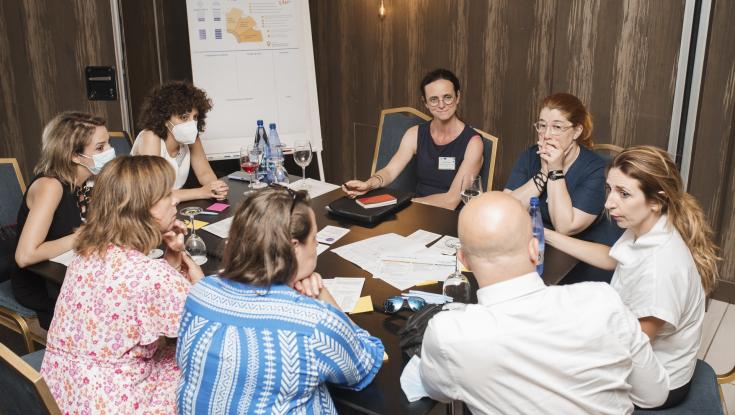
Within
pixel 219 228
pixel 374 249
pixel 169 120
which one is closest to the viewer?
pixel 374 249

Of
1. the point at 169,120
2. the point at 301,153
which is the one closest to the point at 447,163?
the point at 301,153

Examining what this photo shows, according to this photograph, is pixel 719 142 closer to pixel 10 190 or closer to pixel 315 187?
pixel 315 187

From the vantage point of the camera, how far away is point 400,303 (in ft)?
6.29

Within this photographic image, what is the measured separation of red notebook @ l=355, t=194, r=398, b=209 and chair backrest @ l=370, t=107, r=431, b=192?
0.76 meters

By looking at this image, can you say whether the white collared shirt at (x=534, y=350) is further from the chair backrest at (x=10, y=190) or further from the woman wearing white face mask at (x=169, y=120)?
the chair backrest at (x=10, y=190)

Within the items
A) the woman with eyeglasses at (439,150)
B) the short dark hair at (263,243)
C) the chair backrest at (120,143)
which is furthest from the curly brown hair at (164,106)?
the short dark hair at (263,243)

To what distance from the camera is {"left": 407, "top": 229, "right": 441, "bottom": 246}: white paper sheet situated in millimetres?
2525

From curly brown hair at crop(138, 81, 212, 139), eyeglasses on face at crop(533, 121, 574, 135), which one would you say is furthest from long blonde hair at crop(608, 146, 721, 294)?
curly brown hair at crop(138, 81, 212, 139)

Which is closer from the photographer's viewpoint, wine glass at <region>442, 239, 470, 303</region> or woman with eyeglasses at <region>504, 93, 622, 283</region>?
wine glass at <region>442, 239, 470, 303</region>

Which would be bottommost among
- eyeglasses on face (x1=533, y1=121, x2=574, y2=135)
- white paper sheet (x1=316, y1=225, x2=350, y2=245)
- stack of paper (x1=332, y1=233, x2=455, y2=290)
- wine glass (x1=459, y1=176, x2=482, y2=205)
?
stack of paper (x1=332, y1=233, x2=455, y2=290)

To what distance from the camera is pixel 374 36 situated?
494 cm

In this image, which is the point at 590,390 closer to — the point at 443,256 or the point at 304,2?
the point at 443,256

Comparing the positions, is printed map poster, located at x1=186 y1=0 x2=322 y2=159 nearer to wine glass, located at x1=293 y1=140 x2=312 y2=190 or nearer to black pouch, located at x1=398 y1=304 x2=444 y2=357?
wine glass, located at x1=293 y1=140 x2=312 y2=190

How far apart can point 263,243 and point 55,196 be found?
139 cm
